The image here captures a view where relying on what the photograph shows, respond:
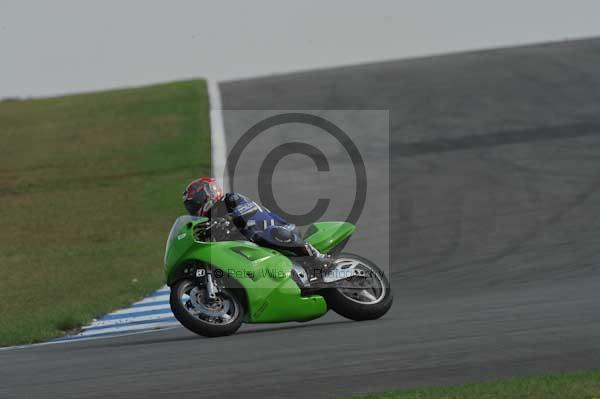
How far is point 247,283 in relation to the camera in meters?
8.92

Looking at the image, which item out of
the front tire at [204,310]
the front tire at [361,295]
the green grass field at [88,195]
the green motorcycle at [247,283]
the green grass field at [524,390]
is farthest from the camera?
the green grass field at [88,195]

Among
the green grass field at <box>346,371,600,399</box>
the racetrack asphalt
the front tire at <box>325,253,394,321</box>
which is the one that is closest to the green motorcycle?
the front tire at <box>325,253,394,321</box>

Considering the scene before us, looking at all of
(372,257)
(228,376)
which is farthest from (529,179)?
(228,376)

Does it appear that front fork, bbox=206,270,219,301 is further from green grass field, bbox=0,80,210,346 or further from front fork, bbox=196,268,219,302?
green grass field, bbox=0,80,210,346

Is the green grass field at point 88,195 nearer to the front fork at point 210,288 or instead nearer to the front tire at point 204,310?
the front tire at point 204,310

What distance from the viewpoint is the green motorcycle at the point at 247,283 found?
8.81m

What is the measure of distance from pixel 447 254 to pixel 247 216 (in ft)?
15.8

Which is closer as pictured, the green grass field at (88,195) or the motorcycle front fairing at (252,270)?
the motorcycle front fairing at (252,270)

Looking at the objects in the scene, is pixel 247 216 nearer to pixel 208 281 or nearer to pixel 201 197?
pixel 201 197

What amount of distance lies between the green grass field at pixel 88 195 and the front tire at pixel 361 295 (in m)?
3.67

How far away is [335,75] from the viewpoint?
2942 centimetres

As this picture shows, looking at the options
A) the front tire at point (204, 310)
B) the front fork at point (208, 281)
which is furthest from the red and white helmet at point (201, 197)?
the front tire at point (204, 310)

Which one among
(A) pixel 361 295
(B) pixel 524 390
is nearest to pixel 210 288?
(A) pixel 361 295

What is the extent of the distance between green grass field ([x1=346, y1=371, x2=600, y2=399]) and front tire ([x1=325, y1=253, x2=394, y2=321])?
3321 millimetres
